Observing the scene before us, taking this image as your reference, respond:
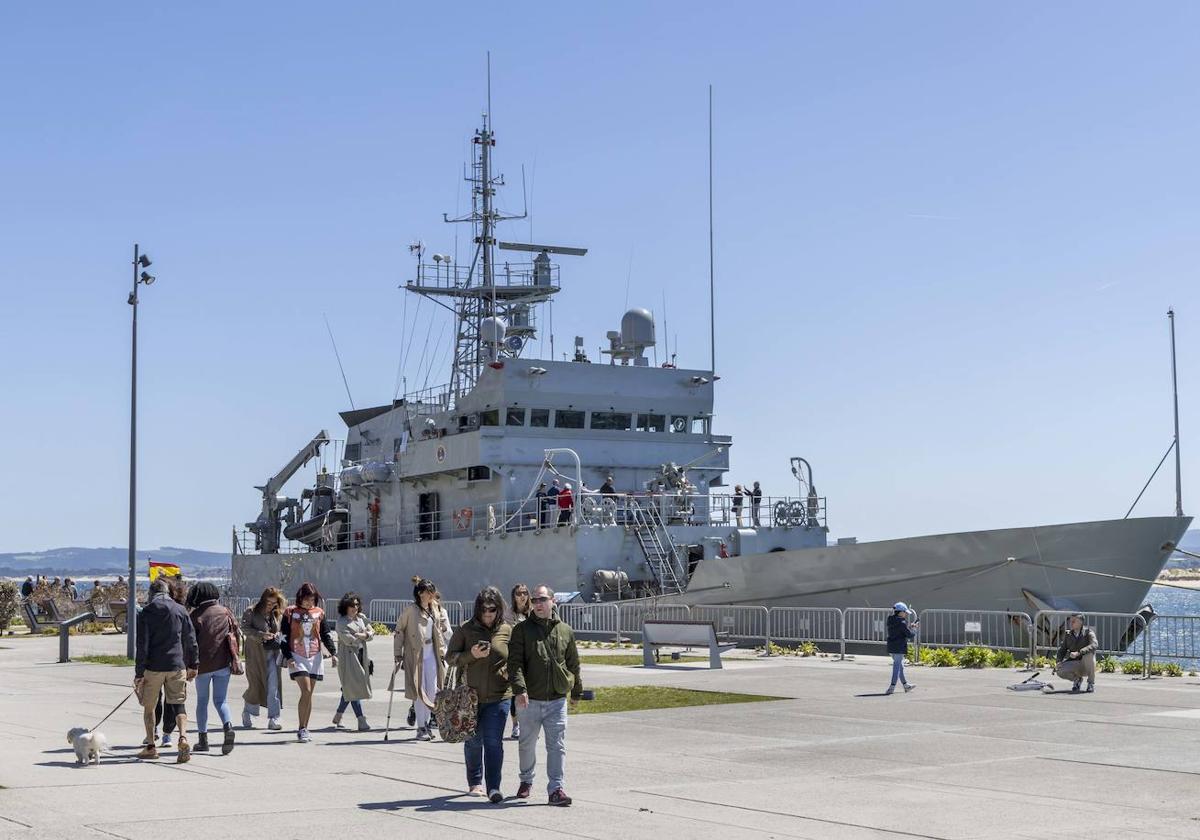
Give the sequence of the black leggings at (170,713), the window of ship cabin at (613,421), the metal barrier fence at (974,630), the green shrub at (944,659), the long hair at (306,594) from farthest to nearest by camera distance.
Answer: the window of ship cabin at (613,421), the metal barrier fence at (974,630), the green shrub at (944,659), the long hair at (306,594), the black leggings at (170,713)

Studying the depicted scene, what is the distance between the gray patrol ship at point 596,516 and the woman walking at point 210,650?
14.1 m

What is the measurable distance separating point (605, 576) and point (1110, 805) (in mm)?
19031

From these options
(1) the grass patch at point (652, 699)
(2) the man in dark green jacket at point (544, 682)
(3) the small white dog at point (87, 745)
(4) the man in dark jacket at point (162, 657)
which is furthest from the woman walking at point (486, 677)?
(1) the grass patch at point (652, 699)

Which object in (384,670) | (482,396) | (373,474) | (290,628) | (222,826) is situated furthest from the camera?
(373,474)

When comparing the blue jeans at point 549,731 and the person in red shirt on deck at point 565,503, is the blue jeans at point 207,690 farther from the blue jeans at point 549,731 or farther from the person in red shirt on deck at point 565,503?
the person in red shirt on deck at point 565,503

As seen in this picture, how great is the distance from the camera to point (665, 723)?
14219 mm

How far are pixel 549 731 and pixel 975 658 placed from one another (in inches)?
489

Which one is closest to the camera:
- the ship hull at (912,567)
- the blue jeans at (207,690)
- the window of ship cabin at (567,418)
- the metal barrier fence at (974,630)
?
the blue jeans at (207,690)

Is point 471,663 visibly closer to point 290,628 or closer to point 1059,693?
point 290,628

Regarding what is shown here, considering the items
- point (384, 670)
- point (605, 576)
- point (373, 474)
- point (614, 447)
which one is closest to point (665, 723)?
point (384, 670)

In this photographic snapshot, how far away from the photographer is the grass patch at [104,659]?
23.7m

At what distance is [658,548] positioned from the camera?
2884cm

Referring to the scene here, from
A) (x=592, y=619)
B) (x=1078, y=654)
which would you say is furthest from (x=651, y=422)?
(x=1078, y=654)

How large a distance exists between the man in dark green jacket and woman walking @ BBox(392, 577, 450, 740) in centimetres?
369
